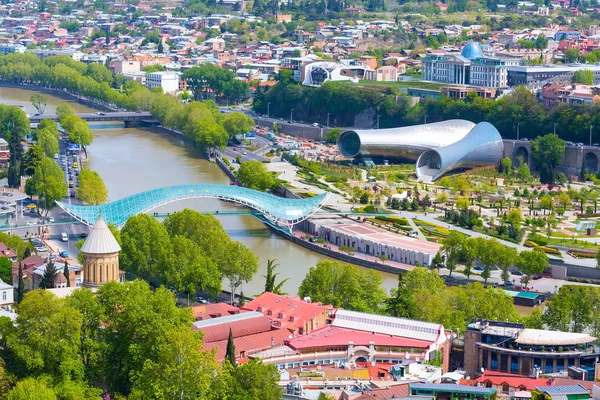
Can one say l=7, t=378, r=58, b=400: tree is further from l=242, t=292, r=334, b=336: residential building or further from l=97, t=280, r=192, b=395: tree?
l=242, t=292, r=334, b=336: residential building

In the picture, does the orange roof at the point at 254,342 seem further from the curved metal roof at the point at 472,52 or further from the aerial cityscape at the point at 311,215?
the curved metal roof at the point at 472,52

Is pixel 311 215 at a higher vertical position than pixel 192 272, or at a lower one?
lower

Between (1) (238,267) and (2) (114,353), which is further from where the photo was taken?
(1) (238,267)

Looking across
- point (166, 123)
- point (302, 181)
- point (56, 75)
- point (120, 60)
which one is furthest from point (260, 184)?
point (120, 60)

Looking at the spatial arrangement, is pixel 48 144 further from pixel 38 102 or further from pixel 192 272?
pixel 192 272

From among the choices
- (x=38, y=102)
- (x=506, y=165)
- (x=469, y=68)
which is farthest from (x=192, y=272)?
(x=38, y=102)

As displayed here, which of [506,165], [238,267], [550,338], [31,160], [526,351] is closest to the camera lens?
[526,351]

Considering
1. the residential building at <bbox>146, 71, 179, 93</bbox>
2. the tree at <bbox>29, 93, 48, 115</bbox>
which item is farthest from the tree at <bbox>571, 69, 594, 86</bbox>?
the tree at <bbox>29, 93, 48, 115</bbox>
